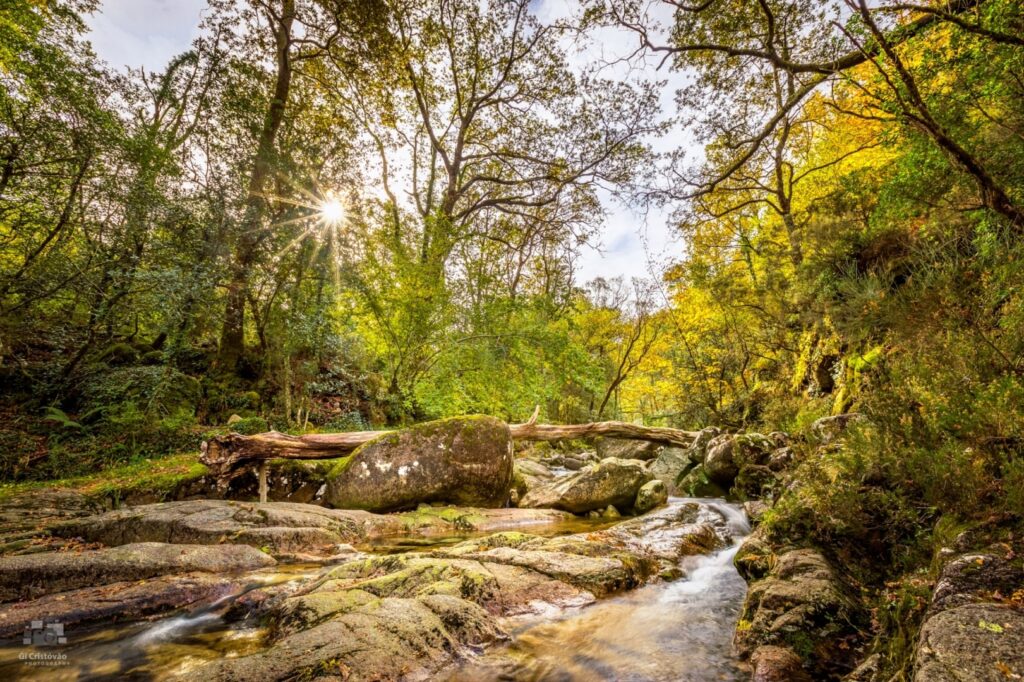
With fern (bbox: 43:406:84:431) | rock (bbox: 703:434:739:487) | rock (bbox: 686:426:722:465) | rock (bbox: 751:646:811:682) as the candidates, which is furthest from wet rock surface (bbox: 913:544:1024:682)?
fern (bbox: 43:406:84:431)

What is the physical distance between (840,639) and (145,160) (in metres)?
13.0

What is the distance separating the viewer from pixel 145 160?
8.22 metres

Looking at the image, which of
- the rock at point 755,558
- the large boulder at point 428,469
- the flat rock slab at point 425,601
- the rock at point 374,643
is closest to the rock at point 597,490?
the large boulder at point 428,469

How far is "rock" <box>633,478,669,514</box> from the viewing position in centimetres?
855

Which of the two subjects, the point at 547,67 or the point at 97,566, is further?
the point at 547,67

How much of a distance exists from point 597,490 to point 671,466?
634 cm

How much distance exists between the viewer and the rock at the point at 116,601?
9.92 feet

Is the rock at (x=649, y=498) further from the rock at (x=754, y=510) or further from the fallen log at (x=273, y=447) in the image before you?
the fallen log at (x=273, y=447)

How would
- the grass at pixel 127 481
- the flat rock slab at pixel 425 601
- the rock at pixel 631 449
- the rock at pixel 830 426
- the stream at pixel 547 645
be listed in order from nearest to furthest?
the flat rock slab at pixel 425 601, the stream at pixel 547 645, the grass at pixel 127 481, the rock at pixel 830 426, the rock at pixel 631 449

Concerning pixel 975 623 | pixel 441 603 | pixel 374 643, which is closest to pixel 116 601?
pixel 374 643

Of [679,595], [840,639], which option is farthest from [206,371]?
[840,639]

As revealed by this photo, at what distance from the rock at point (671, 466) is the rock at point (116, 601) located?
10.2m

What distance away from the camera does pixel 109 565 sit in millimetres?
3750

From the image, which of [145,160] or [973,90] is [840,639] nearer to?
[973,90]
